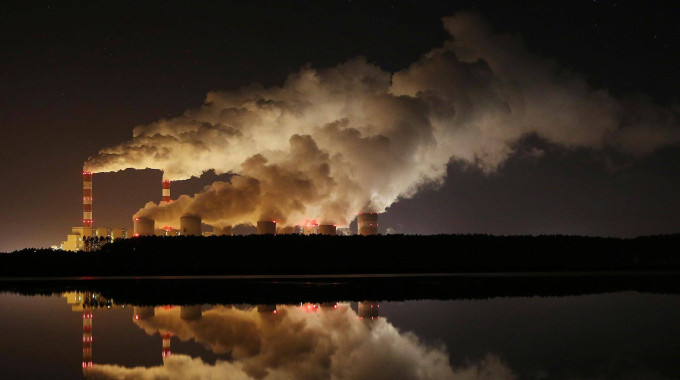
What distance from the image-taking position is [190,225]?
59.6 metres

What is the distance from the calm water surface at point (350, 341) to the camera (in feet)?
36.4

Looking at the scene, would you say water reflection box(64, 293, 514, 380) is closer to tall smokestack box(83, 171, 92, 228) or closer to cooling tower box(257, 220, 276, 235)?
cooling tower box(257, 220, 276, 235)

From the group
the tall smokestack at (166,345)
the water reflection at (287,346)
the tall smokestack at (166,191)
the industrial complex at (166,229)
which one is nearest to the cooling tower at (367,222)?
the industrial complex at (166,229)

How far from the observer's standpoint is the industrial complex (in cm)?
5994

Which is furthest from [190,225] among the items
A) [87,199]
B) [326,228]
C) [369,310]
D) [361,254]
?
[369,310]

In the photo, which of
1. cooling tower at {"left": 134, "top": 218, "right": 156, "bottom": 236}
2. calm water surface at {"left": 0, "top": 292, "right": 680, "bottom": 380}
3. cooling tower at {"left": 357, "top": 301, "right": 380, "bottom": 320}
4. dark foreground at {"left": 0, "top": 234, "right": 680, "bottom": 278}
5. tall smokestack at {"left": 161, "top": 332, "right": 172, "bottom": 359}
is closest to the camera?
calm water surface at {"left": 0, "top": 292, "right": 680, "bottom": 380}

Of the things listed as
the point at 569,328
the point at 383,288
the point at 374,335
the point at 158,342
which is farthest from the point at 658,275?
the point at 158,342

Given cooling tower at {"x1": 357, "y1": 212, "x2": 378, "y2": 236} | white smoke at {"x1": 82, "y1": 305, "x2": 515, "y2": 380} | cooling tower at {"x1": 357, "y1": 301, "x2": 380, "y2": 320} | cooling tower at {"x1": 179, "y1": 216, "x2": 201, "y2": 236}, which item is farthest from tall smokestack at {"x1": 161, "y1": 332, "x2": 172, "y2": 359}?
cooling tower at {"x1": 357, "y1": 212, "x2": 378, "y2": 236}

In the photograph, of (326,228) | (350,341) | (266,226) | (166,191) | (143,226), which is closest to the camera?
(350,341)

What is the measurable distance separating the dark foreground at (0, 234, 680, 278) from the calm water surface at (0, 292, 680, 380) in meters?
24.2

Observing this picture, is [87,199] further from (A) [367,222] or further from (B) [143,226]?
(A) [367,222]

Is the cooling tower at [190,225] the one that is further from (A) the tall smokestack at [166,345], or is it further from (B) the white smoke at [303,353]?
(A) the tall smokestack at [166,345]

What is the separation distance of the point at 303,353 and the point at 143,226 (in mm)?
51967

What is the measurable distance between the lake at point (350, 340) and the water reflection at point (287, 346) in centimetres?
2
